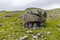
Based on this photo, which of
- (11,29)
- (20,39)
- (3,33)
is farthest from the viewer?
(11,29)

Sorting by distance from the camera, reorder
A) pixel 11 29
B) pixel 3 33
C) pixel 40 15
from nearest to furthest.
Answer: pixel 3 33, pixel 11 29, pixel 40 15

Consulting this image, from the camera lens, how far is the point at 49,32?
56.9 metres

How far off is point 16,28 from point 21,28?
5.98ft

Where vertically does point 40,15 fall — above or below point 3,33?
above

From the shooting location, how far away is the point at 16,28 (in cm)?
6138

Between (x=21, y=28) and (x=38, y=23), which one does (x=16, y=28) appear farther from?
(x=38, y=23)

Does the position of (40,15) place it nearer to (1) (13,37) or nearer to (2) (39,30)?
(2) (39,30)

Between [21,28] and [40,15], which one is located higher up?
[40,15]

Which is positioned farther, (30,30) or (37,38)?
(30,30)

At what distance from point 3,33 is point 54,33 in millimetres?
17189

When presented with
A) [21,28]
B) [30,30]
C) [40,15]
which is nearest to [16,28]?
[21,28]

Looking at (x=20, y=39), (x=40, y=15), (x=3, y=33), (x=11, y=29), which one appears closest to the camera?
(x=20, y=39)

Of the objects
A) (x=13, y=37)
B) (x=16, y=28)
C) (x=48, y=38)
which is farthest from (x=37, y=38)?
(x=16, y=28)

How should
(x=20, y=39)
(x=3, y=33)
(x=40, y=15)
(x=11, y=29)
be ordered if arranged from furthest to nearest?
(x=40, y=15) < (x=11, y=29) < (x=3, y=33) < (x=20, y=39)
